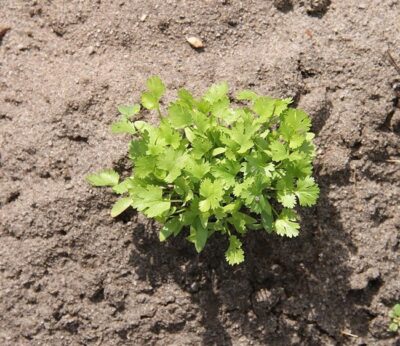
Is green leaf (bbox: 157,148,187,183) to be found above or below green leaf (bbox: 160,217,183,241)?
above

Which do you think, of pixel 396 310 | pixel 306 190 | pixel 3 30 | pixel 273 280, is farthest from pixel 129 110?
pixel 396 310

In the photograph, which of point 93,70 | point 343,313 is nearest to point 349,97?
point 343,313

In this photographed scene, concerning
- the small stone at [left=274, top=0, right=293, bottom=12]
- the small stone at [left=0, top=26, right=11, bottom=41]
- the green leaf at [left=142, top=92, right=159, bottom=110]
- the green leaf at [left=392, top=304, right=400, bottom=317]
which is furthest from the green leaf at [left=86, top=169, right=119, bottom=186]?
the green leaf at [left=392, top=304, right=400, bottom=317]

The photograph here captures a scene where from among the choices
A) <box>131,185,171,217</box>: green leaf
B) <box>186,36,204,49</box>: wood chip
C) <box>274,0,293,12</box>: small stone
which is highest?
<box>274,0,293,12</box>: small stone

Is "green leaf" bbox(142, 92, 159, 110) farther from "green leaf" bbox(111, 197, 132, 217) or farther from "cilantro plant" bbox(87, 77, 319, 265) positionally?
"green leaf" bbox(111, 197, 132, 217)

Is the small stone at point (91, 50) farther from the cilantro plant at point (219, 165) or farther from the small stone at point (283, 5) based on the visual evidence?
the small stone at point (283, 5)

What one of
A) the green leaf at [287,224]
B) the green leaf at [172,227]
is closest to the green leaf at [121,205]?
the green leaf at [172,227]
